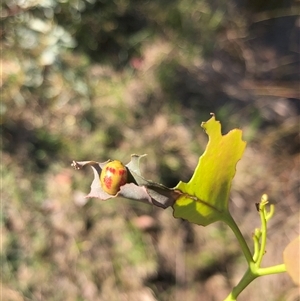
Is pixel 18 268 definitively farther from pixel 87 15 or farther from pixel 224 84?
pixel 224 84

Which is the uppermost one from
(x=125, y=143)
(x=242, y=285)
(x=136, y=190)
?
(x=136, y=190)

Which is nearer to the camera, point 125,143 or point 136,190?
point 136,190

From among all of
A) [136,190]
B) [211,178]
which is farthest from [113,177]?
[211,178]

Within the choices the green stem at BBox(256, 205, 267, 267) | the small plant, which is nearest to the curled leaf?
the small plant

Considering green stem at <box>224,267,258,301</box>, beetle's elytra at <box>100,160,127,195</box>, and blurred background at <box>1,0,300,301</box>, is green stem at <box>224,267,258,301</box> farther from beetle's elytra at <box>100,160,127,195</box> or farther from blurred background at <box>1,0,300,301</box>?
blurred background at <box>1,0,300,301</box>

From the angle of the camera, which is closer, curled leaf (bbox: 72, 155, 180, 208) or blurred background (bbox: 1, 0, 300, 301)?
curled leaf (bbox: 72, 155, 180, 208)

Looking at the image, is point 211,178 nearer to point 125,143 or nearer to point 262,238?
point 262,238

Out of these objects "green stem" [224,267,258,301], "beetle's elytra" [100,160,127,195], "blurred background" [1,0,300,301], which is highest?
"beetle's elytra" [100,160,127,195]
